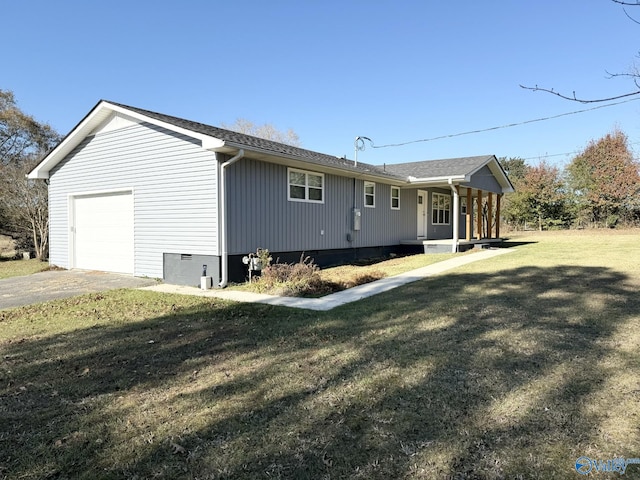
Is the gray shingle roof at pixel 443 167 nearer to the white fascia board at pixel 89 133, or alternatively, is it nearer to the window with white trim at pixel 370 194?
the window with white trim at pixel 370 194

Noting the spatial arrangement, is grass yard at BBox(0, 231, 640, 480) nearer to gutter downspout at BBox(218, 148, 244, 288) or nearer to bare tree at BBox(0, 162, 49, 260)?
gutter downspout at BBox(218, 148, 244, 288)

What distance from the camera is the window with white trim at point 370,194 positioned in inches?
566

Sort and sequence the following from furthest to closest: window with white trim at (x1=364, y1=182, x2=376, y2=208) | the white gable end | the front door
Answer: the front door → window with white trim at (x1=364, y1=182, x2=376, y2=208) → the white gable end

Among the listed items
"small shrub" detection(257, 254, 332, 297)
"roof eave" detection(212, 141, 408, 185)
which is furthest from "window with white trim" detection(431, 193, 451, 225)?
"small shrub" detection(257, 254, 332, 297)

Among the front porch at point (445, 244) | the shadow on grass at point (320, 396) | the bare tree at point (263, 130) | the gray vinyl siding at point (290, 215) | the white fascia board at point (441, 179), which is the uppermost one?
the bare tree at point (263, 130)

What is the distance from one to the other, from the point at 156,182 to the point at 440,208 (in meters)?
13.5

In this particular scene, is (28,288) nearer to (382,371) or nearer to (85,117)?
(85,117)

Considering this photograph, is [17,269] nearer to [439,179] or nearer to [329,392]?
[329,392]

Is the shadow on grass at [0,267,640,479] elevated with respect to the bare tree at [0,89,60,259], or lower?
lower

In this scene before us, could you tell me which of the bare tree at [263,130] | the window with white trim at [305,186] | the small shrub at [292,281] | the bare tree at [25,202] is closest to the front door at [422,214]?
the window with white trim at [305,186]

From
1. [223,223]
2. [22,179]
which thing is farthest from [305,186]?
[22,179]

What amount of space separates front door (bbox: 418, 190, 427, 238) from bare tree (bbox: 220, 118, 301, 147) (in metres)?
20.3

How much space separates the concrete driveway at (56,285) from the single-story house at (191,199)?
586mm

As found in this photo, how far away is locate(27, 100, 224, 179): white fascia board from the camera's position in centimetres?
893
